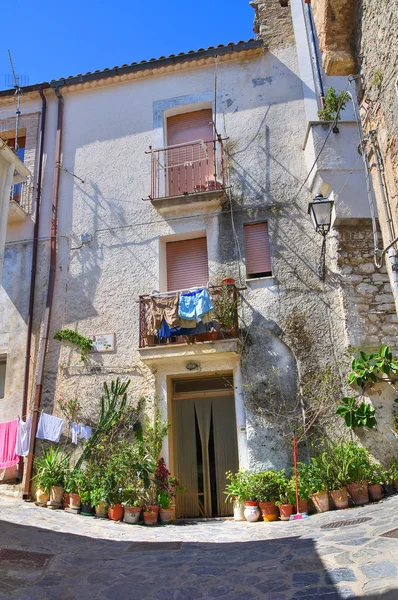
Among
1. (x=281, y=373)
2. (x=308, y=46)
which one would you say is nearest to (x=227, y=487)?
(x=281, y=373)

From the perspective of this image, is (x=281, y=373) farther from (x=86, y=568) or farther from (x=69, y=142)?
(x=69, y=142)

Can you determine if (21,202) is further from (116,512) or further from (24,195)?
(116,512)

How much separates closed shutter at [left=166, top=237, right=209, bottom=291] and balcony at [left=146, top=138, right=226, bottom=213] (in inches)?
31.5

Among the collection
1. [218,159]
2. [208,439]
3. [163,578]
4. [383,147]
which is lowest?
[163,578]

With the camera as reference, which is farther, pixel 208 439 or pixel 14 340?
pixel 14 340

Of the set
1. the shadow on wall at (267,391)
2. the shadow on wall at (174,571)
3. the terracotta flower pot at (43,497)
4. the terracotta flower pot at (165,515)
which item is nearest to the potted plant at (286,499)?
the shadow on wall at (267,391)

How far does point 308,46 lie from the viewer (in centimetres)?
1148

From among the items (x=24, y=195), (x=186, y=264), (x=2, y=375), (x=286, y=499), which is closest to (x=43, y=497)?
(x=2, y=375)

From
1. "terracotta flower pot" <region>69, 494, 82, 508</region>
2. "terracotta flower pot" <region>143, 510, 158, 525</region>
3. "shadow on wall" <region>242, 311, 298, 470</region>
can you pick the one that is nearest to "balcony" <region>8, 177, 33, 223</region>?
"shadow on wall" <region>242, 311, 298, 470</region>

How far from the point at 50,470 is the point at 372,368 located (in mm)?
5996

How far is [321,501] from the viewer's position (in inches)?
309

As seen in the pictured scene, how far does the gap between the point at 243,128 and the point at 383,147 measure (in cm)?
746

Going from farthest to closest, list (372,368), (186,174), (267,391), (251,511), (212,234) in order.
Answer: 1. (186,174)
2. (212,234)
3. (267,391)
4. (372,368)
5. (251,511)

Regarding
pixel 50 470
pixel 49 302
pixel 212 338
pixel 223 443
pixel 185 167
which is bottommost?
pixel 50 470
